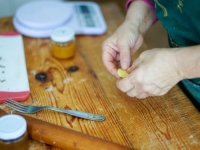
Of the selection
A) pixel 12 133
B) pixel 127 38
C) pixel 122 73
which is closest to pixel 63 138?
pixel 12 133

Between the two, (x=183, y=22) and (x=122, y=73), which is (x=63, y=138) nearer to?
(x=122, y=73)

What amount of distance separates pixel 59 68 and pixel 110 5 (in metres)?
0.42

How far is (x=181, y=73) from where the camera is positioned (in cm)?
71

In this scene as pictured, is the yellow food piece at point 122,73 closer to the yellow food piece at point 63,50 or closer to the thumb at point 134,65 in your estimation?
the thumb at point 134,65

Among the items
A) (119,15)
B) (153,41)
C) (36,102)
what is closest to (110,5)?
(119,15)

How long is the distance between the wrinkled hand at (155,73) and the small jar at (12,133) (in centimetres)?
25

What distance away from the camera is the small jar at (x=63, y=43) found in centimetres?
99

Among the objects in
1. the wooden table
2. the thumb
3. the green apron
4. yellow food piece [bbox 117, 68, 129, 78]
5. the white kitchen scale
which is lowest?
the wooden table

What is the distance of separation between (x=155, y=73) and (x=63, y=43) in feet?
1.22

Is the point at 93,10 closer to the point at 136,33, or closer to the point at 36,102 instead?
the point at 136,33

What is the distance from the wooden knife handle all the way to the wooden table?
0.11ft

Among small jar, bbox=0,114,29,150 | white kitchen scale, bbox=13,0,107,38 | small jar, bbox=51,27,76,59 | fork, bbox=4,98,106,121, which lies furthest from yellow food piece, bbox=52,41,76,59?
small jar, bbox=0,114,29,150

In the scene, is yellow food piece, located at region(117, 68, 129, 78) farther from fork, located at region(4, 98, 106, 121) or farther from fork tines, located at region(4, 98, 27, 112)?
fork tines, located at region(4, 98, 27, 112)

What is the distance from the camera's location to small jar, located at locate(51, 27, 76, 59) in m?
0.99
